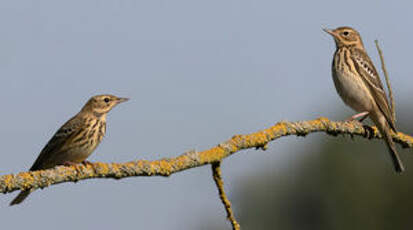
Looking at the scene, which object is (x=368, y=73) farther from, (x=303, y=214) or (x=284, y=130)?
(x=303, y=214)

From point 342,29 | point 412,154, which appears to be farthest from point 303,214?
point 342,29

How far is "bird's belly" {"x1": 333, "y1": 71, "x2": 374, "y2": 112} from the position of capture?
460 inches

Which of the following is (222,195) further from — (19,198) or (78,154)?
(78,154)

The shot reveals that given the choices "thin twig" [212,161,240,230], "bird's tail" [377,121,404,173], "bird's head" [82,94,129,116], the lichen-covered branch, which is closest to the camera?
the lichen-covered branch

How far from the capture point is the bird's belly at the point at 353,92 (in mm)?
11672

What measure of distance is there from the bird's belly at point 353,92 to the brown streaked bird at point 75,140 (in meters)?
3.57

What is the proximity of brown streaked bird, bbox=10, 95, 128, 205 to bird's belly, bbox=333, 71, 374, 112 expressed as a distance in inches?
141

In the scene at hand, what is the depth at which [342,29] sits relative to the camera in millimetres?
13000

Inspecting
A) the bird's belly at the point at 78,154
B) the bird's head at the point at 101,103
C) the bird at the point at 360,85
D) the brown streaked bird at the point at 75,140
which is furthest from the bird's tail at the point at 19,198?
the bird at the point at 360,85

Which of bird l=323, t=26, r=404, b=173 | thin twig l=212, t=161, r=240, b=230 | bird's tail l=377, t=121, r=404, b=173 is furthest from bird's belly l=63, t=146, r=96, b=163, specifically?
bird l=323, t=26, r=404, b=173

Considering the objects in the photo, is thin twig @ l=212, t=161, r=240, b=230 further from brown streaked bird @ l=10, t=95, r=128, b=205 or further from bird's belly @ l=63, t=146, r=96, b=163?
bird's belly @ l=63, t=146, r=96, b=163

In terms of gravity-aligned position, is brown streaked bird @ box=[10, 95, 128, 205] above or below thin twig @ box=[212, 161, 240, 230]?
above

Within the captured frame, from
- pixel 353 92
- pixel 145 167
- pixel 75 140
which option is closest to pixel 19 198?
pixel 75 140

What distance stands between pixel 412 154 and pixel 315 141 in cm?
773
